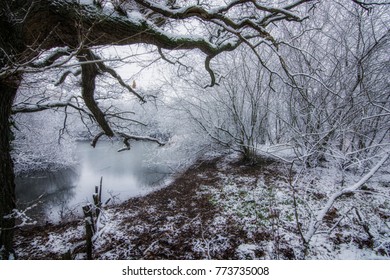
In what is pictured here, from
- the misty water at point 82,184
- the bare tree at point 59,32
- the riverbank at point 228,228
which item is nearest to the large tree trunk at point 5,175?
the bare tree at point 59,32

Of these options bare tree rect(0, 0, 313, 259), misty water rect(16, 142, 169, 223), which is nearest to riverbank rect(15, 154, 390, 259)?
bare tree rect(0, 0, 313, 259)

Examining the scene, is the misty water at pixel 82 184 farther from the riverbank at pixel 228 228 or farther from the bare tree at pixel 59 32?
the bare tree at pixel 59 32

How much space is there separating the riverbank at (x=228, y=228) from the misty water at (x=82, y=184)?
210cm

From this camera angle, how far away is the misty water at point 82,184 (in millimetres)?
7081

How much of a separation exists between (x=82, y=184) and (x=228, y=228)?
9130mm

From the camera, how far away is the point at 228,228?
341 cm

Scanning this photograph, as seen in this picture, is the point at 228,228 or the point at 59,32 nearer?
the point at 59,32

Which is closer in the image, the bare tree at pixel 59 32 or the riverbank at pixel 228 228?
the bare tree at pixel 59 32

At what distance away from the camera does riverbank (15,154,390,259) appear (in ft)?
8.61

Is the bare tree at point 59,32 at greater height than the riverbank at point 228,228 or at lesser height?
greater

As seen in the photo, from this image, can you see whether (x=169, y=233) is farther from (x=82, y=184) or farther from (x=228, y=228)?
(x=82, y=184)

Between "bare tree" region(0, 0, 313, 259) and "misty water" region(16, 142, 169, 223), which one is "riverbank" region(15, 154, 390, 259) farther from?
"misty water" region(16, 142, 169, 223)

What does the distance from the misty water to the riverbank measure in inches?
82.5

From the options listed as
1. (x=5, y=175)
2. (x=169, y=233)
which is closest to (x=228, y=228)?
(x=169, y=233)
